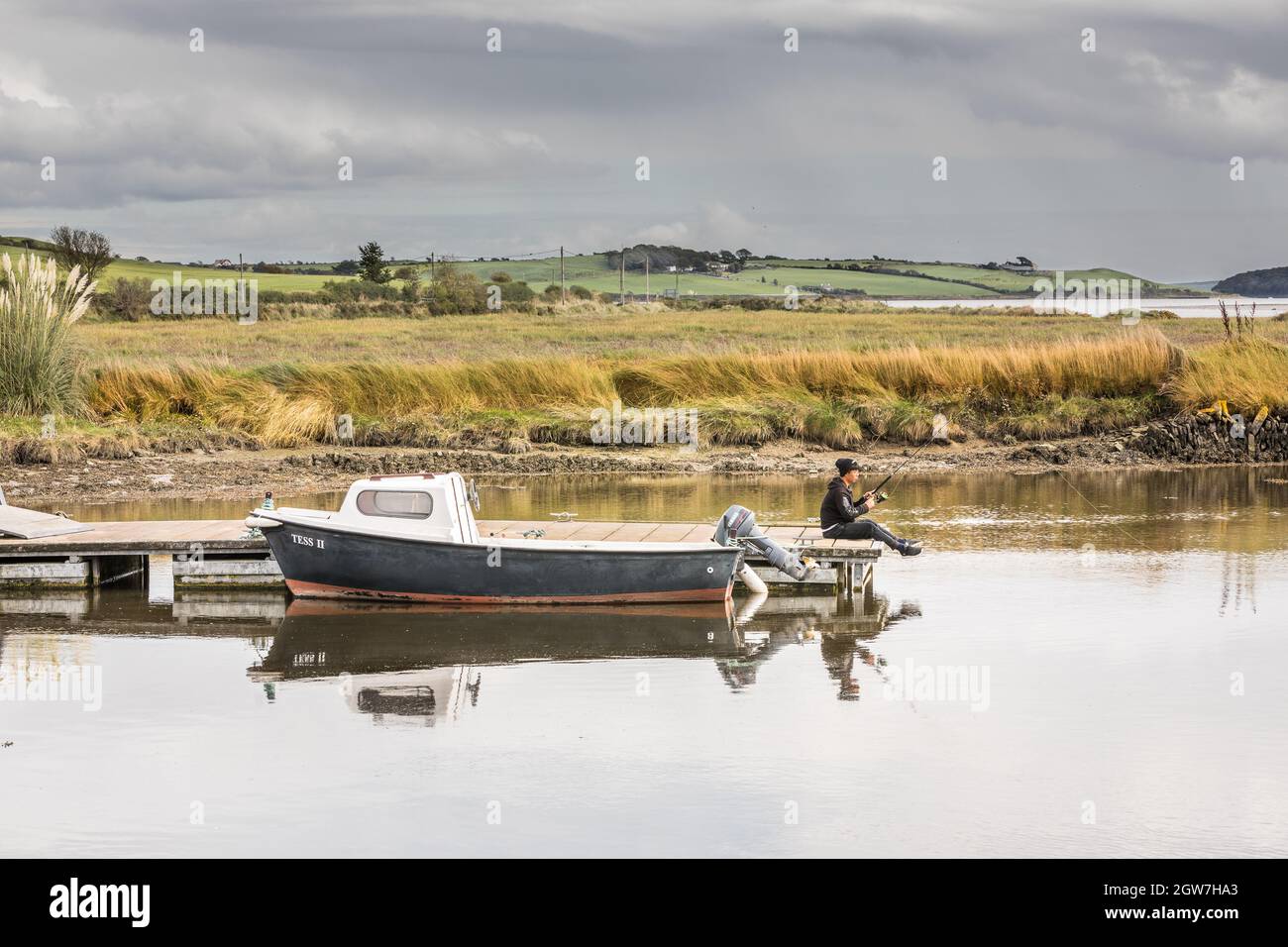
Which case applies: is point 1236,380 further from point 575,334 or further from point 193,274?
point 193,274

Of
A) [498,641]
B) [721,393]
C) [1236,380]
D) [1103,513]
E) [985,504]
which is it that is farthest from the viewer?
[721,393]

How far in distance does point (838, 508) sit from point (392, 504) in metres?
5.24

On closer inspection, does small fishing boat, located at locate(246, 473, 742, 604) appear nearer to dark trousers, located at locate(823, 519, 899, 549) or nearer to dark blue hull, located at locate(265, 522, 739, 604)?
dark blue hull, located at locate(265, 522, 739, 604)

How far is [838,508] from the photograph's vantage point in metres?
18.2

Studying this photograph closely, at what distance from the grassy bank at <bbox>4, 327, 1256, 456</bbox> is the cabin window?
13.5 metres

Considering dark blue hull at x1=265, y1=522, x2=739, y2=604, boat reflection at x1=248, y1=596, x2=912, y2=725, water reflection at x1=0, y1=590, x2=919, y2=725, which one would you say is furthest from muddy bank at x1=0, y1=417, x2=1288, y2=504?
boat reflection at x1=248, y1=596, x2=912, y2=725

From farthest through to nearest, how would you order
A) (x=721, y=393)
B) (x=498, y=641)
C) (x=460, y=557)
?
(x=721, y=393), (x=460, y=557), (x=498, y=641)

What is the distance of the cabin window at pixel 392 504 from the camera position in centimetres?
1675

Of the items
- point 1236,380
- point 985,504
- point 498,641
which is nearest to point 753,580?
point 498,641

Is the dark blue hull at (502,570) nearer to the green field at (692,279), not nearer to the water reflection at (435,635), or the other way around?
the water reflection at (435,635)

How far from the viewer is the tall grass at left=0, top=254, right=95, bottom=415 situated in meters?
28.8

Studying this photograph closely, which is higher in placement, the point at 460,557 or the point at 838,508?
the point at 838,508

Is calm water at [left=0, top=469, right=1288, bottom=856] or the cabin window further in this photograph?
the cabin window
